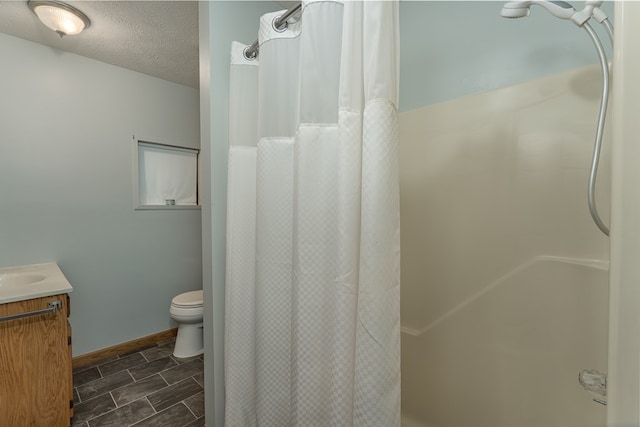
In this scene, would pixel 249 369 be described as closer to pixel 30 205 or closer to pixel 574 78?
pixel 574 78

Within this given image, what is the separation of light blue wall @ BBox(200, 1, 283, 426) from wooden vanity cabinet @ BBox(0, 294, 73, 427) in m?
0.79

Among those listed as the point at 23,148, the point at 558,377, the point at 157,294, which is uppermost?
the point at 23,148

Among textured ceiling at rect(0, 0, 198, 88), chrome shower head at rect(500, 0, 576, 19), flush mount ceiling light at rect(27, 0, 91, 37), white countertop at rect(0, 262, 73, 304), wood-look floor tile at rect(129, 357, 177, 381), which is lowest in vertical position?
wood-look floor tile at rect(129, 357, 177, 381)

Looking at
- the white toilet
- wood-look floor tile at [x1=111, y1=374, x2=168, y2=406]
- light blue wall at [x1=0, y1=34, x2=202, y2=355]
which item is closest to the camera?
wood-look floor tile at [x1=111, y1=374, x2=168, y2=406]

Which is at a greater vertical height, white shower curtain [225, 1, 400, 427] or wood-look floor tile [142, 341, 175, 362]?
white shower curtain [225, 1, 400, 427]

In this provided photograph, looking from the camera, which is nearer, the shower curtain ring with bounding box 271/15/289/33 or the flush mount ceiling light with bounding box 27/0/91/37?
the shower curtain ring with bounding box 271/15/289/33

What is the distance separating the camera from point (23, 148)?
1.92m

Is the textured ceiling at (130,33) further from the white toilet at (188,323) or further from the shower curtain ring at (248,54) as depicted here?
the white toilet at (188,323)

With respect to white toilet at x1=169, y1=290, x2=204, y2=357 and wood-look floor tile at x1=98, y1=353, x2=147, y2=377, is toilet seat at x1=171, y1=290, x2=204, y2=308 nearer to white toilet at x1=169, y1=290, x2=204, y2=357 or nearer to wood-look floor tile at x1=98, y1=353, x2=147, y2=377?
white toilet at x1=169, y1=290, x2=204, y2=357

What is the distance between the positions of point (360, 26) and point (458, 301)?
45.6 inches

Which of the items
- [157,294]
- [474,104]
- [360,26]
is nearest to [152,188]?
[157,294]

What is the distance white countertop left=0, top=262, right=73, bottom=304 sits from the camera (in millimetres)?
1349

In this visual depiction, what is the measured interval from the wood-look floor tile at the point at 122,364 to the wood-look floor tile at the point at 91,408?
320 millimetres

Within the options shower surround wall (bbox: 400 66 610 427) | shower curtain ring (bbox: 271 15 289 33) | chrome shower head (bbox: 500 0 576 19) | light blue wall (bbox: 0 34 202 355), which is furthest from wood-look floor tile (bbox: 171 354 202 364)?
chrome shower head (bbox: 500 0 576 19)
